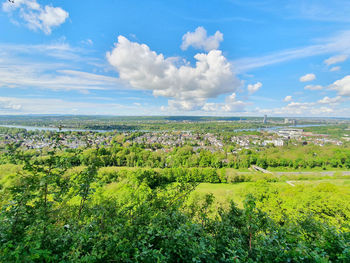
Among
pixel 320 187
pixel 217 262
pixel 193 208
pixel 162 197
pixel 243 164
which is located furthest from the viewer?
pixel 243 164

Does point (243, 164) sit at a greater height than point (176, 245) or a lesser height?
lesser

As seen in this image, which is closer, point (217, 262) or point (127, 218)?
point (217, 262)

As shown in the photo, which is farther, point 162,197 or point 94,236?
point 162,197

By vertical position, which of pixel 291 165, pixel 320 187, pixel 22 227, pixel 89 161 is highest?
pixel 89 161

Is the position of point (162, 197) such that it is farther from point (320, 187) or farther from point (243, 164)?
point (243, 164)

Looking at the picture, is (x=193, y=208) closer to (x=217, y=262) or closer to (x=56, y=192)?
(x=217, y=262)

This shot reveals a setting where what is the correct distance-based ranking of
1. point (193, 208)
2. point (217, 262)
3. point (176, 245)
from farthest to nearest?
point (193, 208) < point (176, 245) < point (217, 262)

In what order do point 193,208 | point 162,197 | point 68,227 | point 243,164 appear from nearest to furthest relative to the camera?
point 68,227 < point 162,197 < point 193,208 < point 243,164

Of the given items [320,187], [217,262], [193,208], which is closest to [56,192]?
[217,262]

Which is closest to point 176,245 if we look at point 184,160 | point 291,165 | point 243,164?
point 184,160
